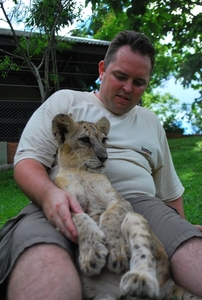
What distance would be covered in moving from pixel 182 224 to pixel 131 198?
0.60 metres

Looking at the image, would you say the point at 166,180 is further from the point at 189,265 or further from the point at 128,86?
the point at 189,265

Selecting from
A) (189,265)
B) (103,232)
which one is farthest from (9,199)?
(189,265)

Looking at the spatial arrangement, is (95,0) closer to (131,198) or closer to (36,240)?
(131,198)

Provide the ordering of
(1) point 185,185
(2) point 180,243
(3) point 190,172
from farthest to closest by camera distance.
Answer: (3) point 190,172 → (1) point 185,185 → (2) point 180,243

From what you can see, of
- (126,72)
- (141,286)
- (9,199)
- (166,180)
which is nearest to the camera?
(141,286)

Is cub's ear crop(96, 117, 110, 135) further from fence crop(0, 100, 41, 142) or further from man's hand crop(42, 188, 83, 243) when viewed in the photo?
fence crop(0, 100, 41, 142)

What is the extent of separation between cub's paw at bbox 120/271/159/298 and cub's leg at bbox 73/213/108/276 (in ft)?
0.96

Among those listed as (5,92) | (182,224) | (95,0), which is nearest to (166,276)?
(182,224)

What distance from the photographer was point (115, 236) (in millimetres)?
3129

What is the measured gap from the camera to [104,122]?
3.96m

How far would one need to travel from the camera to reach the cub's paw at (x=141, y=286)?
8.46 ft

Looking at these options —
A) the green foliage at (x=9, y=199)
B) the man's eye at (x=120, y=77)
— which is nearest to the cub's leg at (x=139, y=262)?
the man's eye at (x=120, y=77)

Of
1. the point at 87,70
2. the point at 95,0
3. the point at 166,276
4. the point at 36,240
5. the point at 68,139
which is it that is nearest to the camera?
the point at 36,240

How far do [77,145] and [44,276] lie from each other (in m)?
1.32
